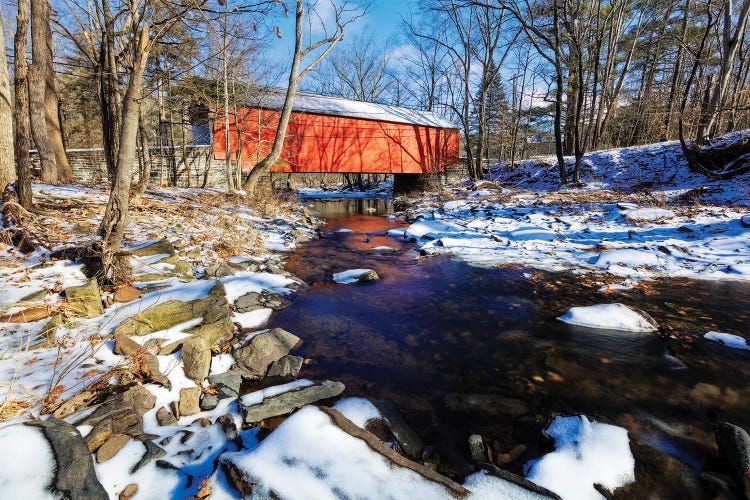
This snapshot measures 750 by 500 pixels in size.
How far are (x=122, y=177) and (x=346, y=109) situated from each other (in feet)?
57.1

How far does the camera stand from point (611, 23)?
42.5 feet

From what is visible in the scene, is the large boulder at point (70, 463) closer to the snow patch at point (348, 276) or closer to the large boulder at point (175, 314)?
the large boulder at point (175, 314)

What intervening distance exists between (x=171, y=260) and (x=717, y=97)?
1705 cm

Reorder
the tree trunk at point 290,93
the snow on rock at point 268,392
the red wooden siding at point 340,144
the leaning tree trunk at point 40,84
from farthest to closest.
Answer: the red wooden siding at point 340,144 → the tree trunk at point 290,93 → the leaning tree trunk at point 40,84 → the snow on rock at point 268,392

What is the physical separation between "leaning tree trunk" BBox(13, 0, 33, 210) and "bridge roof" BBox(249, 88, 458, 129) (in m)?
10.6

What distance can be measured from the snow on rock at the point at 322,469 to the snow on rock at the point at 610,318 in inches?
129

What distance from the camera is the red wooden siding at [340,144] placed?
16.0 m

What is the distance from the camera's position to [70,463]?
161 cm

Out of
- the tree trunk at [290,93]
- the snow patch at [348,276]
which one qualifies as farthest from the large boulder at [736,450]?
the tree trunk at [290,93]

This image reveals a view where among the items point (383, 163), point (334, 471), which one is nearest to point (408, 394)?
point (334, 471)

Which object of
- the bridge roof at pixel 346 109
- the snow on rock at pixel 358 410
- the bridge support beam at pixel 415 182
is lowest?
the snow on rock at pixel 358 410

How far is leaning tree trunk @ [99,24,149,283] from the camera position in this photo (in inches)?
141

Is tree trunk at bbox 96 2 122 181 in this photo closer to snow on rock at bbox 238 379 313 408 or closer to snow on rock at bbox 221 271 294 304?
snow on rock at bbox 221 271 294 304

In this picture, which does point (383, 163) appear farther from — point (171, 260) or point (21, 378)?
point (21, 378)
